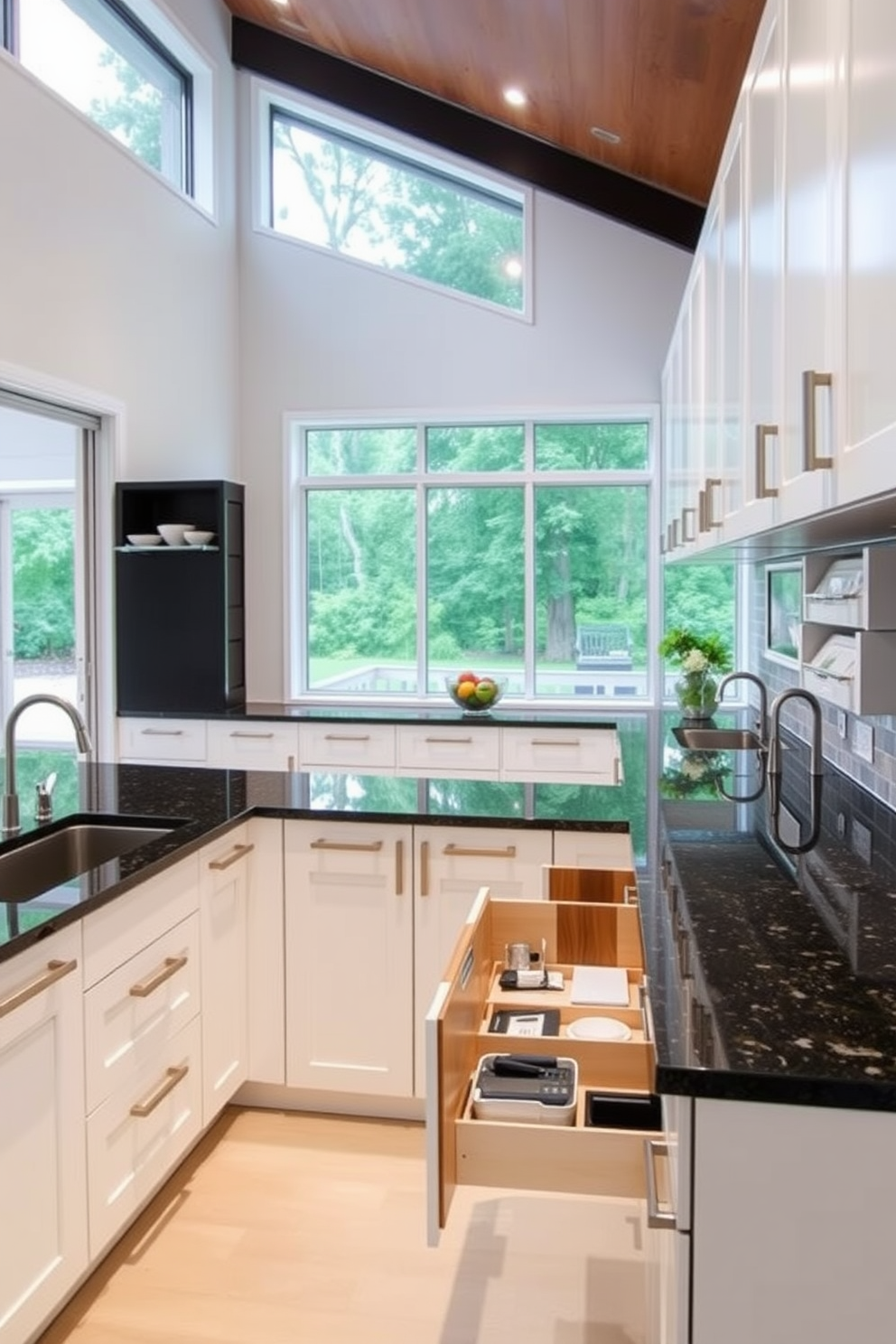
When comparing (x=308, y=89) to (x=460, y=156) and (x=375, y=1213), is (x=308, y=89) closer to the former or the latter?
(x=460, y=156)

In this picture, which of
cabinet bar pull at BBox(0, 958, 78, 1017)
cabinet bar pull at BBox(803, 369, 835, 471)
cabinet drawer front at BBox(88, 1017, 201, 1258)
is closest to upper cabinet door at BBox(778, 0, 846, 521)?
cabinet bar pull at BBox(803, 369, 835, 471)

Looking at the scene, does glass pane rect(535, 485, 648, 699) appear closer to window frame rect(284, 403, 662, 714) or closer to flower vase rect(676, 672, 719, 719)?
window frame rect(284, 403, 662, 714)

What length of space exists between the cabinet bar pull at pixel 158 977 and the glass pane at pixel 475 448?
12.1 ft

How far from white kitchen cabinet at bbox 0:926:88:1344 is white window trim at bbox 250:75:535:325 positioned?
4301 mm

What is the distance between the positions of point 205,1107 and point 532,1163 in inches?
53.6

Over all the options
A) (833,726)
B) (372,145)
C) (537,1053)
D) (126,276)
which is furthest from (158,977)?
(372,145)

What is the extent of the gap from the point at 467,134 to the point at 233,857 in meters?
4.18

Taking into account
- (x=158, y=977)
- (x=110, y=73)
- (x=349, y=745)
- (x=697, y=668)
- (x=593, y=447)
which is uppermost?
(x=110, y=73)

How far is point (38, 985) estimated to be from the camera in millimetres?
1720

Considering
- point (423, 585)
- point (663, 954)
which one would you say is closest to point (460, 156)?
point (423, 585)

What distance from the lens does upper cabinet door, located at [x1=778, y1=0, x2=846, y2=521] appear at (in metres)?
1.41

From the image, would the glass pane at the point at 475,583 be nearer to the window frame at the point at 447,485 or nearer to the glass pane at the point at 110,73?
the window frame at the point at 447,485

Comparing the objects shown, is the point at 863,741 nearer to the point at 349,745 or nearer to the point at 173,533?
the point at 349,745

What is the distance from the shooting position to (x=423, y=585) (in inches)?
220
